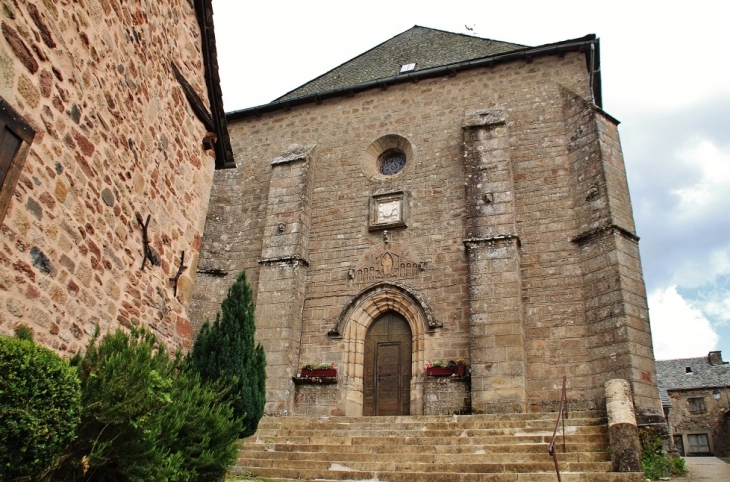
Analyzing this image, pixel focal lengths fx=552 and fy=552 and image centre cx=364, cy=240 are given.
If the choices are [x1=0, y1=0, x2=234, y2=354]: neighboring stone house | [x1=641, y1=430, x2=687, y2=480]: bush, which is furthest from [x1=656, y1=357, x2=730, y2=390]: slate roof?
[x1=0, y1=0, x2=234, y2=354]: neighboring stone house

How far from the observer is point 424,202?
510 inches

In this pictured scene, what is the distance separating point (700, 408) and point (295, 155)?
94.6 feet

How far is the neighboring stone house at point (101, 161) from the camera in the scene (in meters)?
3.63

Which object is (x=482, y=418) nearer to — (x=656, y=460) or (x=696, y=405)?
(x=656, y=460)

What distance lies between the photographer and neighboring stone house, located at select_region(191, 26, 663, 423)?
1053cm

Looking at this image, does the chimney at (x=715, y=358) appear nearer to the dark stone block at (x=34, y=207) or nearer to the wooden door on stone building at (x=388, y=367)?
the wooden door on stone building at (x=388, y=367)

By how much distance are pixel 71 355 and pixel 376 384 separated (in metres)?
8.49

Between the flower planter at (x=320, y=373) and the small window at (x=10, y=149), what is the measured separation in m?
8.95

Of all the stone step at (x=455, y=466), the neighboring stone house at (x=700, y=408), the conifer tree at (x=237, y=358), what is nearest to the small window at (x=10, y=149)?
the conifer tree at (x=237, y=358)

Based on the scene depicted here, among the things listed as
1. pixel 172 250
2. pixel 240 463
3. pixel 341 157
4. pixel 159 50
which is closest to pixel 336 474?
pixel 240 463

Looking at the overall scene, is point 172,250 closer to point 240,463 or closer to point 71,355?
point 71,355

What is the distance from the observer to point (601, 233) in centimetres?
1091

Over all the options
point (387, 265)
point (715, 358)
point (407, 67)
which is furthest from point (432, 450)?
point (715, 358)

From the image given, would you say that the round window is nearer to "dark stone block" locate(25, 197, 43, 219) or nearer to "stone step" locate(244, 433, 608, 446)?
"stone step" locate(244, 433, 608, 446)
